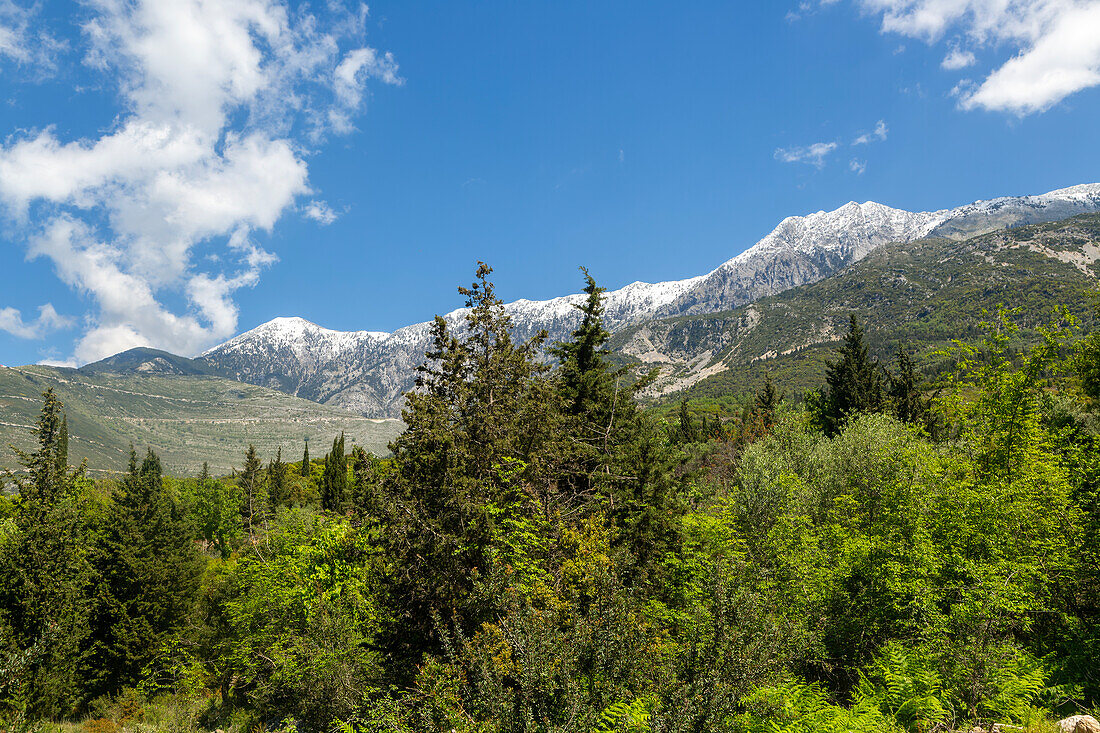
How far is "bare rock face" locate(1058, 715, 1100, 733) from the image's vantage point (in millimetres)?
8303

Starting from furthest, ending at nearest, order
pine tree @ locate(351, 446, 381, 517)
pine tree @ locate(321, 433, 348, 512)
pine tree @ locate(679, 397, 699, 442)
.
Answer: pine tree @ locate(679, 397, 699, 442), pine tree @ locate(321, 433, 348, 512), pine tree @ locate(351, 446, 381, 517)

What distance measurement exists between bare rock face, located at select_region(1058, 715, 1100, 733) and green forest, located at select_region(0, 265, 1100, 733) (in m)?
0.48

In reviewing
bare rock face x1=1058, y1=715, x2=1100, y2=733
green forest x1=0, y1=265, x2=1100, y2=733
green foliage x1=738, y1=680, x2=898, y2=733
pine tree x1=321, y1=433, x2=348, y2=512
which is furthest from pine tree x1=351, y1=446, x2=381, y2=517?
pine tree x1=321, y1=433, x2=348, y2=512

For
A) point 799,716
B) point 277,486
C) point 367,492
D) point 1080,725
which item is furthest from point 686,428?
point 1080,725

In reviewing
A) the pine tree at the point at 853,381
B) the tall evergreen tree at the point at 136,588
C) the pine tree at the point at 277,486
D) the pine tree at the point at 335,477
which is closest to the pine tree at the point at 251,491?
the pine tree at the point at 277,486

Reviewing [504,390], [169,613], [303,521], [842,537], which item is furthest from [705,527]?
[169,613]

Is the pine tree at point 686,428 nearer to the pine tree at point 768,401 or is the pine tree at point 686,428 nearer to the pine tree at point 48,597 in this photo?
the pine tree at point 768,401

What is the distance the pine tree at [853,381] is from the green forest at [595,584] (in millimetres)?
18486

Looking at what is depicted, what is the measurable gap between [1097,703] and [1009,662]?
2728 mm

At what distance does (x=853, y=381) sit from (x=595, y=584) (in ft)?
169

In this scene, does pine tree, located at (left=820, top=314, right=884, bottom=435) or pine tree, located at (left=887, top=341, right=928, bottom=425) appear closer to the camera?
pine tree, located at (left=887, top=341, right=928, bottom=425)

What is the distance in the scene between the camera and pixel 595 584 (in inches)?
432

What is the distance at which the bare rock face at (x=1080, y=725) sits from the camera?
27.2 ft

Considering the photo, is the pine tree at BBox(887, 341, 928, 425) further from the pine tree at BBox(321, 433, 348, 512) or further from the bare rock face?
the pine tree at BBox(321, 433, 348, 512)
